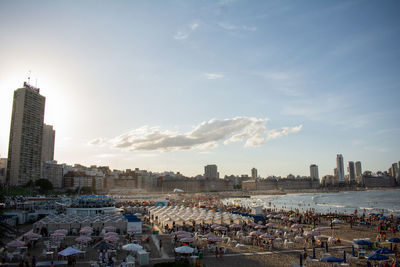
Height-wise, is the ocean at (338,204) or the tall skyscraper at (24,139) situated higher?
the tall skyscraper at (24,139)

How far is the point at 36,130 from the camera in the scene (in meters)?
113

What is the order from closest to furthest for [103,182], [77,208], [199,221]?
[199,221] → [77,208] → [103,182]

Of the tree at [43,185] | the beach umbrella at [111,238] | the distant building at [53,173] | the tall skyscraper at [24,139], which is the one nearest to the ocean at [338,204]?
the beach umbrella at [111,238]

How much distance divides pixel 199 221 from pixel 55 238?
15.1m

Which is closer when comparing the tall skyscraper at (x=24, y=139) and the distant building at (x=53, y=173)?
the tall skyscraper at (x=24, y=139)

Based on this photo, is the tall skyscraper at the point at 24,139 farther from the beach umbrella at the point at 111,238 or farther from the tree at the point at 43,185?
the beach umbrella at the point at 111,238

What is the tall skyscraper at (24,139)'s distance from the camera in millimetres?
106062

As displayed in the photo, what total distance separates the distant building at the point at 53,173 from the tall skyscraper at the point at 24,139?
2728 cm

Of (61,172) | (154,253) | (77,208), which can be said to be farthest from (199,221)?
(61,172)

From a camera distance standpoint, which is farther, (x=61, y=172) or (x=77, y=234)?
(x=61, y=172)

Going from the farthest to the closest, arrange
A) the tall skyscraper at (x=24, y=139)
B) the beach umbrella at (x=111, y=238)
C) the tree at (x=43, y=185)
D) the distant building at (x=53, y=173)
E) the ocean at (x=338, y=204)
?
1. the distant building at (x=53, y=173)
2. the tall skyscraper at (x=24, y=139)
3. the tree at (x=43, y=185)
4. the ocean at (x=338, y=204)
5. the beach umbrella at (x=111, y=238)

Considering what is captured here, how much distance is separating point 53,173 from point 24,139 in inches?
1666

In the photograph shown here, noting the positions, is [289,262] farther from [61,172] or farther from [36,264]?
[61,172]

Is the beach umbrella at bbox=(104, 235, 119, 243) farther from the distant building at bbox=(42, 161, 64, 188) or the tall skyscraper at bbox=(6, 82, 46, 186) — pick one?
the distant building at bbox=(42, 161, 64, 188)
